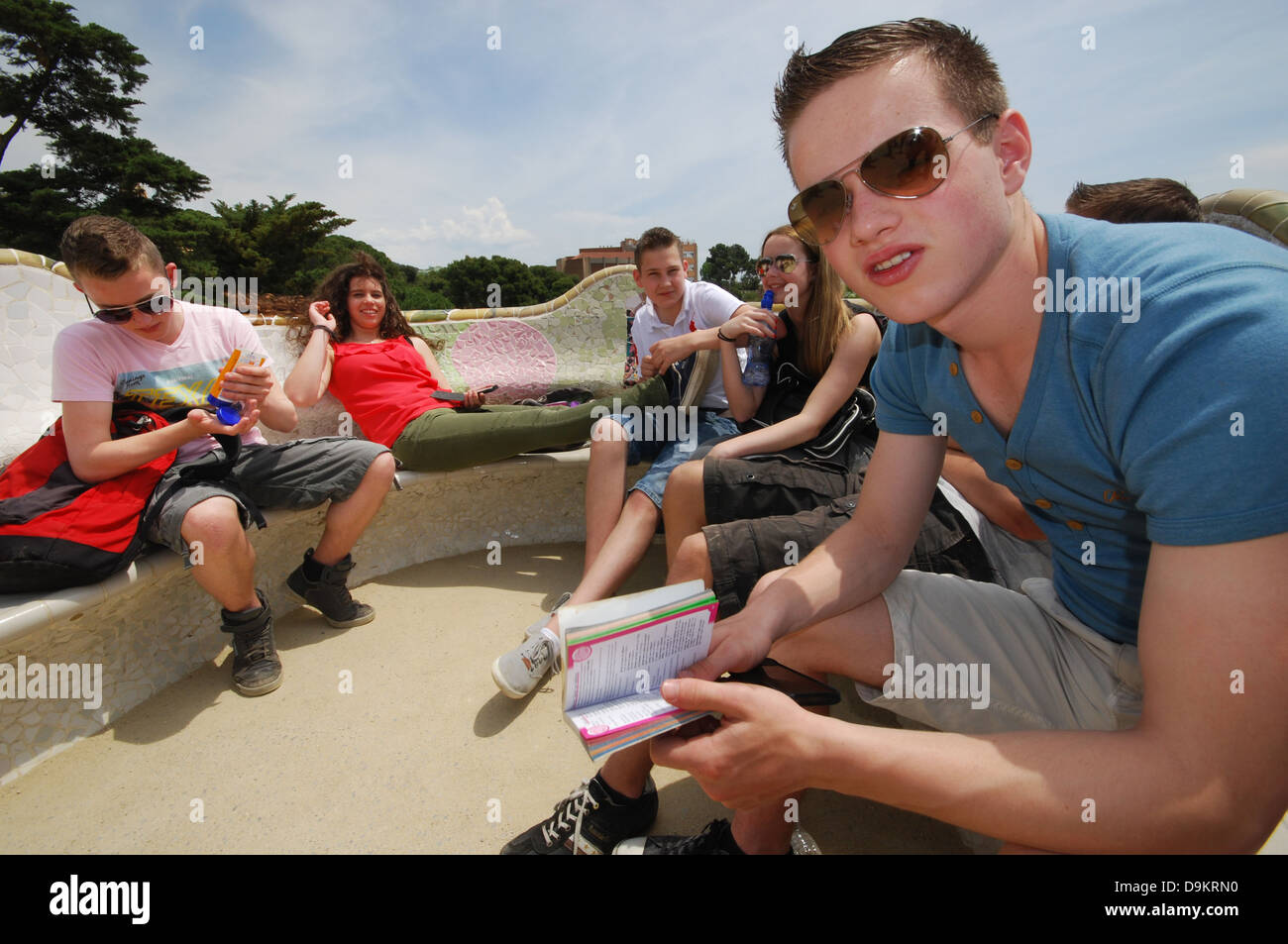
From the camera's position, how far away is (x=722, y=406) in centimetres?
349

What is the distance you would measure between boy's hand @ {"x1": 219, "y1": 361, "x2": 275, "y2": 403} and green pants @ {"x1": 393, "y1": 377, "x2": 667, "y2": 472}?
88 cm

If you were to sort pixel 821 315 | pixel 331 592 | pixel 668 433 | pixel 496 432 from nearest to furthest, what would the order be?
pixel 821 315, pixel 331 592, pixel 668 433, pixel 496 432

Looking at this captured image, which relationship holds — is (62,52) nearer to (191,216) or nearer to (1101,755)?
(191,216)

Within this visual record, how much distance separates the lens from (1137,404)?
986mm

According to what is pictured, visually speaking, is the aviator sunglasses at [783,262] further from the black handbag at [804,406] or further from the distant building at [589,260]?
the distant building at [589,260]

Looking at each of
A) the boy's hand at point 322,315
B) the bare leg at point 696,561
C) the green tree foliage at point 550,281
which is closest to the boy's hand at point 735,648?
the bare leg at point 696,561

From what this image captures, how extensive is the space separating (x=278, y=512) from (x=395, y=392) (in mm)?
1044

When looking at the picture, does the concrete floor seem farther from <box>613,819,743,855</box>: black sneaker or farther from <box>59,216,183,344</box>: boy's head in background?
<box>59,216,183,344</box>: boy's head in background

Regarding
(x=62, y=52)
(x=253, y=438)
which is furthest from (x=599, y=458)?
(x=62, y=52)

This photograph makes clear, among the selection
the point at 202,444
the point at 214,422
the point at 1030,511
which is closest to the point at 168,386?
the point at 202,444

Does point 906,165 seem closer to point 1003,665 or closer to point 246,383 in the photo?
point 1003,665

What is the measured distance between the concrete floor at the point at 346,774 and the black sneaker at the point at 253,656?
0.16 ft

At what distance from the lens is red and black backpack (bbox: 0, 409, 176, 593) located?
2053 millimetres
